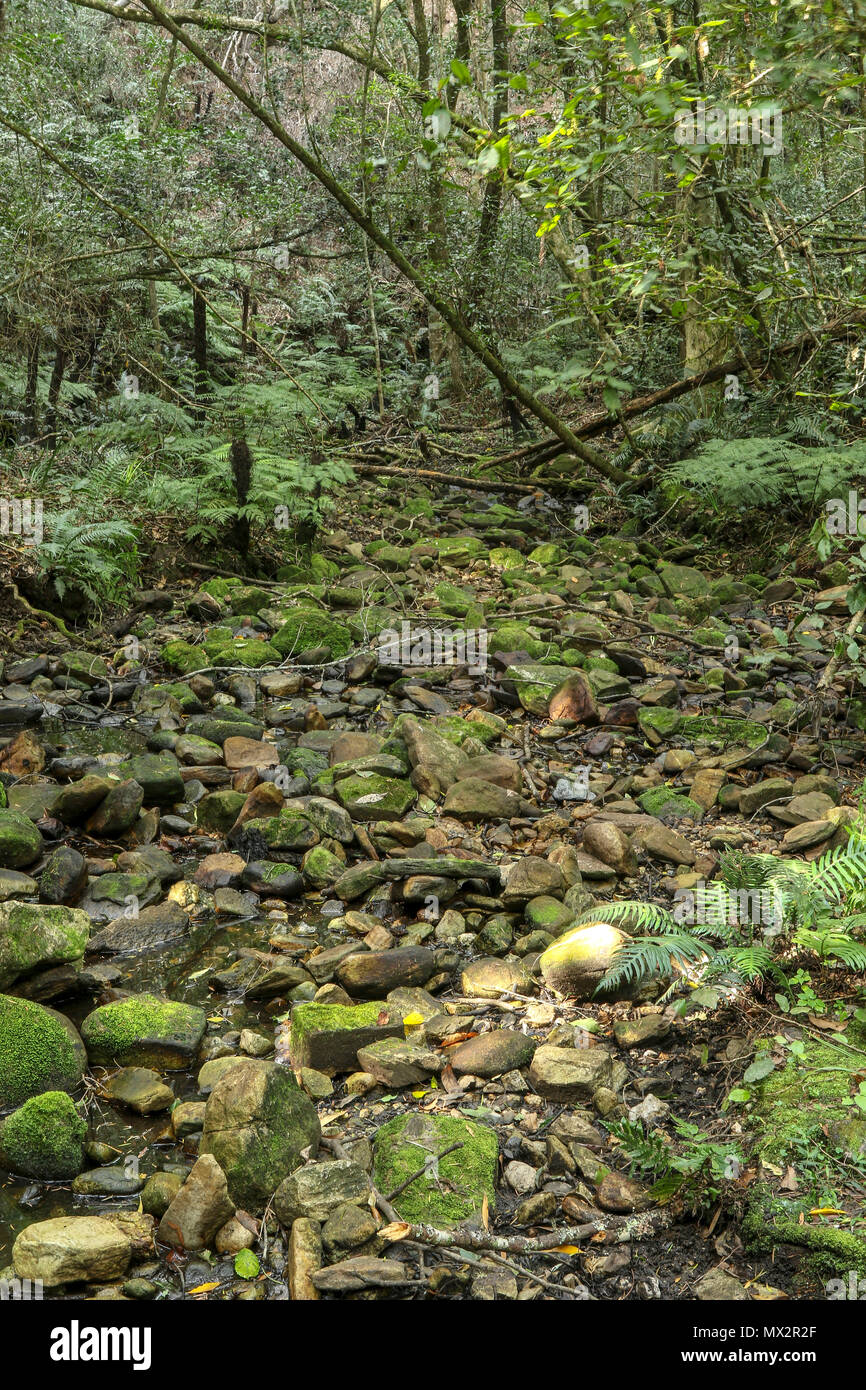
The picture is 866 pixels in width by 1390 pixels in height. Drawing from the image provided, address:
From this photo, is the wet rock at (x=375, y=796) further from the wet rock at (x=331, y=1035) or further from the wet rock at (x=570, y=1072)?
the wet rock at (x=570, y=1072)

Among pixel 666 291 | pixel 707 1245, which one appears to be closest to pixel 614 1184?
pixel 707 1245

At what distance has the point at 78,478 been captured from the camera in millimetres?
7602

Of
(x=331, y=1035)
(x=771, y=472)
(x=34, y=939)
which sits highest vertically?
(x=771, y=472)

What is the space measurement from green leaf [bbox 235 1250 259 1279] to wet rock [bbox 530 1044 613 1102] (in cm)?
93

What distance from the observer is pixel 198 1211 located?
2449 mm

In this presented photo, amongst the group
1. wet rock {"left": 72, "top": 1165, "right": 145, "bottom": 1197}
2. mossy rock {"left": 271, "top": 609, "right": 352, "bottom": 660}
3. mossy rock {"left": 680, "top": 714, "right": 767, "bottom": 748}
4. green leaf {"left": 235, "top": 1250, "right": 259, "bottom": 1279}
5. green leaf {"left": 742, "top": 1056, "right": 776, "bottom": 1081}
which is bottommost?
green leaf {"left": 235, "top": 1250, "right": 259, "bottom": 1279}

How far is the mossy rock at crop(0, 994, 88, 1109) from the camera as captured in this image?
116 inches

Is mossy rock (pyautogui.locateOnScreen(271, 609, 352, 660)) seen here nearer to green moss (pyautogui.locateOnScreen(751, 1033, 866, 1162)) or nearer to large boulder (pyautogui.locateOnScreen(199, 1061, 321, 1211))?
large boulder (pyautogui.locateOnScreen(199, 1061, 321, 1211))

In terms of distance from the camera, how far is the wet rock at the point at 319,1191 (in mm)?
2430

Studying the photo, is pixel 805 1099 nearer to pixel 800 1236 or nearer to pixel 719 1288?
pixel 800 1236

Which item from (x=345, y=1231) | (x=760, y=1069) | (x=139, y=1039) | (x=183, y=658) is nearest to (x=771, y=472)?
(x=183, y=658)

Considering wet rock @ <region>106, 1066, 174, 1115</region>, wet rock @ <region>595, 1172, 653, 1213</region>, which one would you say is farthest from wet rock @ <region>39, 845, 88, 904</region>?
wet rock @ <region>595, 1172, 653, 1213</region>

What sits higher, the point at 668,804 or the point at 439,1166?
the point at 668,804

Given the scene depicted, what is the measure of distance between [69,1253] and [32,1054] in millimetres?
815
